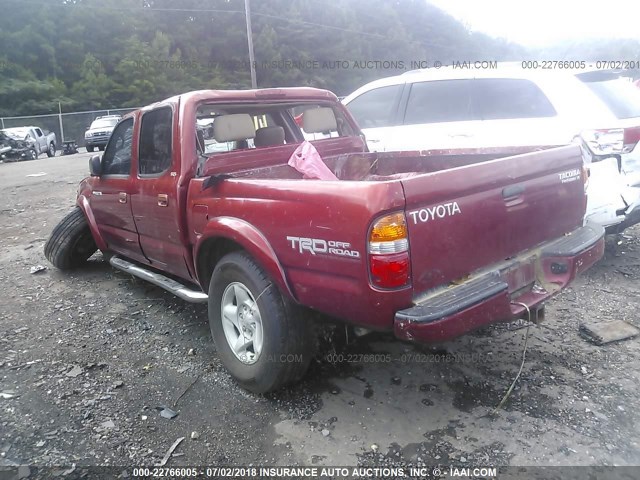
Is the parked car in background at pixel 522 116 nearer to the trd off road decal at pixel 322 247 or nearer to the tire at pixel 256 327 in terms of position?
the trd off road decal at pixel 322 247

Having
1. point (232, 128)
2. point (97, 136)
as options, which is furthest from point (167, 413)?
point (97, 136)

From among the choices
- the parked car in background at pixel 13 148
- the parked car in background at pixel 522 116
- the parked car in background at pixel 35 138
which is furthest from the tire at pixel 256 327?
the parked car in background at pixel 35 138

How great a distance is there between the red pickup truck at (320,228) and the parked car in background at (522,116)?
0.78 meters

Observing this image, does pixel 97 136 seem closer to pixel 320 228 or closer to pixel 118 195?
pixel 118 195

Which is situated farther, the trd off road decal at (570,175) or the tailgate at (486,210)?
the trd off road decal at (570,175)

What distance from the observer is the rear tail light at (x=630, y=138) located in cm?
427

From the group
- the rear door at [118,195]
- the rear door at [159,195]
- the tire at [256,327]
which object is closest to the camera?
the tire at [256,327]

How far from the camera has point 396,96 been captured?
6117 mm

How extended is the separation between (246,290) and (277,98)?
171 cm

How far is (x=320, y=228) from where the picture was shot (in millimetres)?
2359

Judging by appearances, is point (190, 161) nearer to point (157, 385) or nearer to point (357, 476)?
point (157, 385)

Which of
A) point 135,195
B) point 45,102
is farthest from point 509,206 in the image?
point 45,102

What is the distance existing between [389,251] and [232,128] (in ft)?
5.85

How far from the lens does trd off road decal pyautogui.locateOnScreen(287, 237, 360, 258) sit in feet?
7.41
